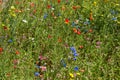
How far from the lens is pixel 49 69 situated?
3.98 m

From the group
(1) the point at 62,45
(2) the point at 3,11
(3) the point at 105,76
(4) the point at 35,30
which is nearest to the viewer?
(3) the point at 105,76

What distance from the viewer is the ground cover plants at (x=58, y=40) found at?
151 inches

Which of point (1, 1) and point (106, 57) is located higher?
point (1, 1)

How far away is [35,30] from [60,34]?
385 millimetres

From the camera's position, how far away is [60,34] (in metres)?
4.77

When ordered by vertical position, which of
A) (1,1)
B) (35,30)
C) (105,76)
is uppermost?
(1,1)

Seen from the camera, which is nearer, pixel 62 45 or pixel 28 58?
pixel 28 58

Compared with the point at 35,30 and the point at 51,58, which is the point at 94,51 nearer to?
the point at 51,58

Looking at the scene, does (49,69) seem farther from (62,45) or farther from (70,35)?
(70,35)

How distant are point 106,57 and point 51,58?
81 cm

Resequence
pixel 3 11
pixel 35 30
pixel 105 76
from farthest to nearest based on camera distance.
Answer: pixel 3 11 < pixel 35 30 < pixel 105 76

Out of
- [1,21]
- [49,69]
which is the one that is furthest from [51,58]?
[1,21]

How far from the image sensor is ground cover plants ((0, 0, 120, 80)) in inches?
151

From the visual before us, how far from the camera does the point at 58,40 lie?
4477 millimetres
